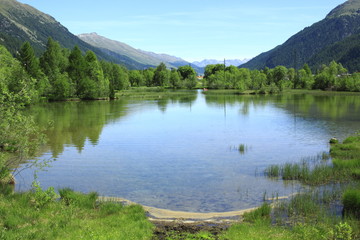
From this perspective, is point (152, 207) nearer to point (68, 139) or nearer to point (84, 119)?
point (68, 139)

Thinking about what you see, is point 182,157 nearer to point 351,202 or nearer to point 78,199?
point 78,199

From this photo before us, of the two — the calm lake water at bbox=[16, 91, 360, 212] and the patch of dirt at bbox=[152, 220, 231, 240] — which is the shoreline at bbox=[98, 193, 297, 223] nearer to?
the patch of dirt at bbox=[152, 220, 231, 240]

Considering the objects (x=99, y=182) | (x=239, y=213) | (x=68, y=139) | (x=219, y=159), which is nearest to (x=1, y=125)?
(x=99, y=182)

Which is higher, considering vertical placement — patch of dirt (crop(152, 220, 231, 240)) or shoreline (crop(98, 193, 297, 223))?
patch of dirt (crop(152, 220, 231, 240))

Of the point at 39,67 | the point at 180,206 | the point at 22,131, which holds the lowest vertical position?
the point at 180,206

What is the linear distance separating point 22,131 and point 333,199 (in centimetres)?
1812

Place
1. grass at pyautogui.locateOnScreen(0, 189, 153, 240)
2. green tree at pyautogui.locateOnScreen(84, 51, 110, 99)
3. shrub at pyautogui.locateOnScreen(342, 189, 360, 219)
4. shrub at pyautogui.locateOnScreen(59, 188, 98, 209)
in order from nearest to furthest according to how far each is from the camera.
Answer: grass at pyautogui.locateOnScreen(0, 189, 153, 240)
shrub at pyautogui.locateOnScreen(342, 189, 360, 219)
shrub at pyautogui.locateOnScreen(59, 188, 98, 209)
green tree at pyautogui.locateOnScreen(84, 51, 110, 99)

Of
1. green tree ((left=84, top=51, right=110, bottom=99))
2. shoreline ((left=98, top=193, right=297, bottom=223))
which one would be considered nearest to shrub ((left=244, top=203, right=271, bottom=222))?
shoreline ((left=98, top=193, right=297, bottom=223))

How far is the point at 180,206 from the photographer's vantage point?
19.7 meters

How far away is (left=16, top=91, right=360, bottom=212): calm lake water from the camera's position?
71.9 feet

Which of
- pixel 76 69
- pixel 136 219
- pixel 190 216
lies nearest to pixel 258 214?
pixel 190 216

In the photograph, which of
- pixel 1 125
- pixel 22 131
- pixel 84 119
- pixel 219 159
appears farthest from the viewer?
pixel 84 119

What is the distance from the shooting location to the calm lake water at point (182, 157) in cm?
2192

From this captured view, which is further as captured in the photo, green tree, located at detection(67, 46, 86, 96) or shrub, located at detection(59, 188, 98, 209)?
green tree, located at detection(67, 46, 86, 96)
